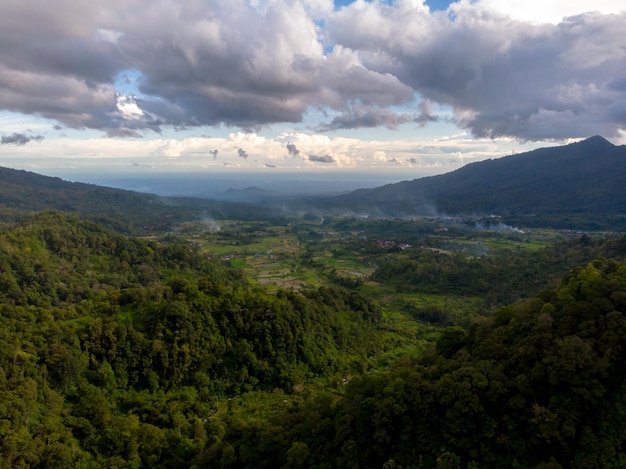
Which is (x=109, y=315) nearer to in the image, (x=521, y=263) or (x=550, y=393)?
(x=550, y=393)

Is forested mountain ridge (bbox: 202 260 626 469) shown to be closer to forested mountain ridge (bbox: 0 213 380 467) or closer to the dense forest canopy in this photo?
the dense forest canopy

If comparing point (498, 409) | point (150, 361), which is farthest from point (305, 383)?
point (498, 409)

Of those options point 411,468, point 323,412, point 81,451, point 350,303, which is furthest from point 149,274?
point 411,468

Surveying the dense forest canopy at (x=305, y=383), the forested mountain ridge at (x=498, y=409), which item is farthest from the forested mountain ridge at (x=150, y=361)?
the forested mountain ridge at (x=498, y=409)

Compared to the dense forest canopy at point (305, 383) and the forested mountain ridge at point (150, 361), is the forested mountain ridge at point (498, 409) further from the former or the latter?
the forested mountain ridge at point (150, 361)

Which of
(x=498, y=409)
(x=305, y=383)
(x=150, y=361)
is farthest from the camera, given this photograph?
(x=305, y=383)

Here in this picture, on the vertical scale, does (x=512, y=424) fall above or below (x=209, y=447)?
above

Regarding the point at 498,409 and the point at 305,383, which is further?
the point at 305,383

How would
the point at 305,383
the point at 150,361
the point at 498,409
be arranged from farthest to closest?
the point at 305,383 → the point at 150,361 → the point at 498,409

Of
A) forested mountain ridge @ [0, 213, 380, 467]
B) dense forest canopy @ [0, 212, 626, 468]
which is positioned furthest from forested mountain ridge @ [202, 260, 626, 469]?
forested mountain ridge @ [0, 213, 380, 467]

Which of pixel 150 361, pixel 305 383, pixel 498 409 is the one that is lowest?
pixel 305 383

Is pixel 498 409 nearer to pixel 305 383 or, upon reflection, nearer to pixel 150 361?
pixel 305 383
